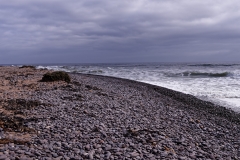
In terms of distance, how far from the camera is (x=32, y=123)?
251 inches

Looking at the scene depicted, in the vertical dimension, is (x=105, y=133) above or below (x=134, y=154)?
above

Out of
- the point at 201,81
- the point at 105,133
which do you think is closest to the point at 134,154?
the point at 105,133

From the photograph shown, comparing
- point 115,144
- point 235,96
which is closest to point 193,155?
point 115,144

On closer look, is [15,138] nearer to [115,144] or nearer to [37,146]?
[37,146]

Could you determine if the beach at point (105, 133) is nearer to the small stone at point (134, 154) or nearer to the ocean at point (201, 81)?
the small stone at point (134, 154)

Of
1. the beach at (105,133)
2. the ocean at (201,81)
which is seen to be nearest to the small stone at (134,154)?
the beach at (105,133)

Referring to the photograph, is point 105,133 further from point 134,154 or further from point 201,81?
point 201,81

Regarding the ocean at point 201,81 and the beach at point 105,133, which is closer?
the beach at point 105,133

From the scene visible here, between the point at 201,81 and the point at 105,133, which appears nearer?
the point at 105,133

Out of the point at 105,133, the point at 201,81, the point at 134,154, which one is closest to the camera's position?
the point at 134,154

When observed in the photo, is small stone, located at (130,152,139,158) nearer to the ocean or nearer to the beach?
the beach

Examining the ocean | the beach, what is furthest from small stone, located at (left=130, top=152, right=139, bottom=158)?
the ocean

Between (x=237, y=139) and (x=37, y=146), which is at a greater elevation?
(x=37, y=146)

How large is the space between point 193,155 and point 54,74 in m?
12.8
